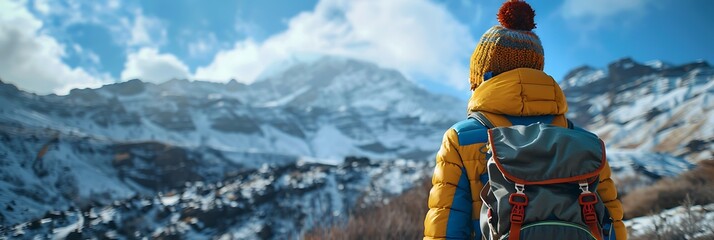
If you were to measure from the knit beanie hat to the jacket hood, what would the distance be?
203 millimetres

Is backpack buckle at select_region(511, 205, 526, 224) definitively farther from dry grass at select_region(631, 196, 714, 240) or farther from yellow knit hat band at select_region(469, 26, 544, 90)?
dry grass at select_region(631, 196, 714, 240)

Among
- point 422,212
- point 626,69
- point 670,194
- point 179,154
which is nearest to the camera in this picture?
point 422,212

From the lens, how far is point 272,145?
384 feet

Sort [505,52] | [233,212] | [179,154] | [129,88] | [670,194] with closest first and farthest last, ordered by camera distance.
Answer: [505,52] → [670,194] → [233,212] → [179,154] → [129,88]

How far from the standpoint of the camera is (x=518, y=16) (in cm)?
217

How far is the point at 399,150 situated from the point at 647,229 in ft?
441

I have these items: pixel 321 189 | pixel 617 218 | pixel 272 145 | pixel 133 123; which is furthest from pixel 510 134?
pixel 272 145

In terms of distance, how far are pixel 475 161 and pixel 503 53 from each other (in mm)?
587

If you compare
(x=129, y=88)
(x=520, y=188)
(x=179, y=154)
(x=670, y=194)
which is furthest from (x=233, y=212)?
(x=129, y=88)

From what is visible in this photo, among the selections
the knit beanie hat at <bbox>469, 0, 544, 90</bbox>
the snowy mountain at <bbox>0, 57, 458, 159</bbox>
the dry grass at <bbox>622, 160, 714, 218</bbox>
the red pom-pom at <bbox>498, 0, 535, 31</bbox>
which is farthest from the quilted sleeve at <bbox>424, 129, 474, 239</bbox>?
the snowy mountain at <bbox>0, 57, 458, 159</bbox>

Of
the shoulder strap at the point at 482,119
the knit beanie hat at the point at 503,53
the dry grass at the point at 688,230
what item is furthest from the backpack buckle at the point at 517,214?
the dry grass at the point at 688,230

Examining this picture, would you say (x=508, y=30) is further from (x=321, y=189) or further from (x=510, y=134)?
(x=321, y=189)

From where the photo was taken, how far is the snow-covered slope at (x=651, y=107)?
44656mm

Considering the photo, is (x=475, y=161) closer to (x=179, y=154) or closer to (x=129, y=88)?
(x=179, y=154)
